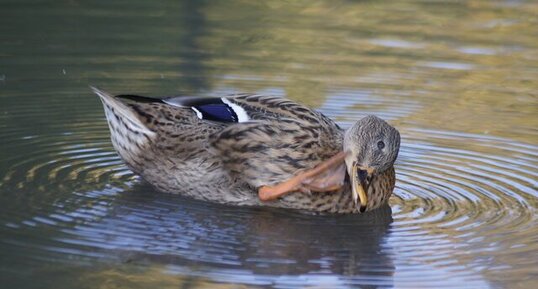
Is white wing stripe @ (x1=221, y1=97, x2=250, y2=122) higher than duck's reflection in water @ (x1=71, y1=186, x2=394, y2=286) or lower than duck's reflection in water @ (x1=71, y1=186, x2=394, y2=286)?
higher

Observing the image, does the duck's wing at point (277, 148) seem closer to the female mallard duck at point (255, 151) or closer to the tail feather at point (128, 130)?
the female mallard duck at point (255, 151)

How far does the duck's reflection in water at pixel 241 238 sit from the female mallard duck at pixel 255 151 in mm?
108

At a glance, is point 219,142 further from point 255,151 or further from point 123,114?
point 123,114

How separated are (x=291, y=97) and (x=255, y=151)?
2920 mm

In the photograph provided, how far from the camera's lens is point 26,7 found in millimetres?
14375

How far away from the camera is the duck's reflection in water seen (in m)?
7.25

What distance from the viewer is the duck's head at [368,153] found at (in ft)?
27.1

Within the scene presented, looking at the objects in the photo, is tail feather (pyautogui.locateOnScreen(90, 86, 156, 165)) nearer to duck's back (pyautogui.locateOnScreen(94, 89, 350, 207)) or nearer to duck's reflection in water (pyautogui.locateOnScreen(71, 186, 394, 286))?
duck's back (pyautogui.locateOnScreen(94, 89, 350, 207))

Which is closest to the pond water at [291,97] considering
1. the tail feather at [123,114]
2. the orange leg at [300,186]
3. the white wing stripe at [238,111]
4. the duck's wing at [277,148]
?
the orange leg at [300,186]

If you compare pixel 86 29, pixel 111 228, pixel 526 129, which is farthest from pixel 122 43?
pixel 111 228

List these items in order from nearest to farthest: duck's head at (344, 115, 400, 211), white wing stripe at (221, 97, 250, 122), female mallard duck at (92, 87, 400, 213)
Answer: duck's head at (344, 115, 400, 211)
female mallard duck at (92, 87, 400, 213)
white wing stripe at (221, 97, 250, 122)

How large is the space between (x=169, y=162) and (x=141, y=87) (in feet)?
9.06

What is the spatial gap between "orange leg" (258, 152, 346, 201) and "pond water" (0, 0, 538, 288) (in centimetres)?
14

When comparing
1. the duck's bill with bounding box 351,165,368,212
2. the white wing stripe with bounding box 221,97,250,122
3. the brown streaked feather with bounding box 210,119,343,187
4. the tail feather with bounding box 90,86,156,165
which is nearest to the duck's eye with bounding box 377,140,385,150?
the duck's bill with bounding box 351,165,368,212
